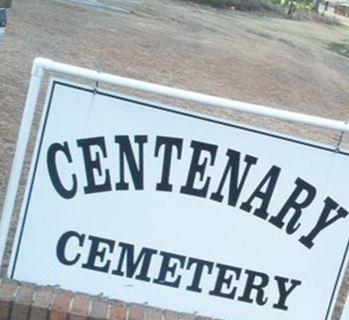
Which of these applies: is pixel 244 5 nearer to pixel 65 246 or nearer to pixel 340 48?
pixel 340 48

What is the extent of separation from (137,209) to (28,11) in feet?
44.7

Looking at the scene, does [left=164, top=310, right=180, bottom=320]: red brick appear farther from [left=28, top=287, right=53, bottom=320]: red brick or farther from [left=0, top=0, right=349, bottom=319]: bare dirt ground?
[left=0, top=0, right=349, bottom=319]: bare dirt ground

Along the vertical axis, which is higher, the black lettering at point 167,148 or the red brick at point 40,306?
the black lettering at point 167,148

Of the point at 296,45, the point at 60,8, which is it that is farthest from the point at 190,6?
the point at 60,8

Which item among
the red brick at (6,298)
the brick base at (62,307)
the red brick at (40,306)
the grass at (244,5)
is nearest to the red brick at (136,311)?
the brick base at (62,307)

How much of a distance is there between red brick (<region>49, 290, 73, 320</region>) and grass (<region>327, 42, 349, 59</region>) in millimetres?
22904

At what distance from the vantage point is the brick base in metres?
3.29

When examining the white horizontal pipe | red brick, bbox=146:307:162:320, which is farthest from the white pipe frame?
red brick, bbox=146:307:162:320

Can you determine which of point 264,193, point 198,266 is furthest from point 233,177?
point 198,266

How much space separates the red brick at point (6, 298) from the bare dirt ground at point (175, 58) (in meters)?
1.94

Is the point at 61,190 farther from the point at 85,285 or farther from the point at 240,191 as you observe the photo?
the point at 240,191

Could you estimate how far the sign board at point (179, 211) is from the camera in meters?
3.27

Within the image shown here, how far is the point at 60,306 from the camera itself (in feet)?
10.9

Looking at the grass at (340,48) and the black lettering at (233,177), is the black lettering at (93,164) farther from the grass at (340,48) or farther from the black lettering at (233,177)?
the grass at (340,48)
